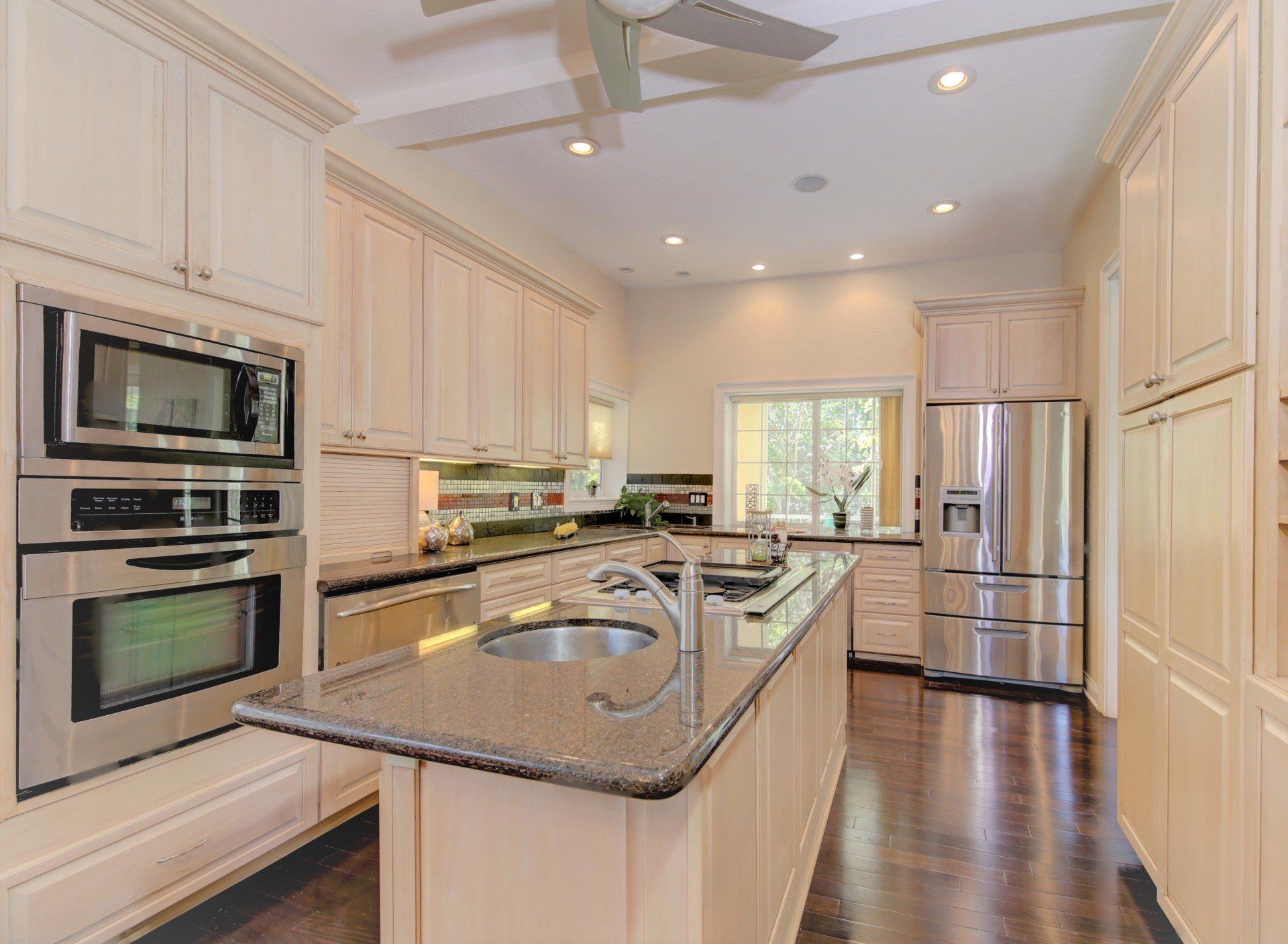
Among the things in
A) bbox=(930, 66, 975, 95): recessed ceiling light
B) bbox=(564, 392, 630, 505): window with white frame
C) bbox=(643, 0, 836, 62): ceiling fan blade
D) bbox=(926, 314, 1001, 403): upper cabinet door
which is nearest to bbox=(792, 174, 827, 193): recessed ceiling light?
bbox=(930, 66, 975, 95): recessed ceiling light

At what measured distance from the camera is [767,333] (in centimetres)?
557

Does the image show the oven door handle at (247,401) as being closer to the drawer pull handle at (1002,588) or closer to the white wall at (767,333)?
the white wall at (767,333)

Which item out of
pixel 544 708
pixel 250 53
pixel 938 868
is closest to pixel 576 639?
pixel 544 708

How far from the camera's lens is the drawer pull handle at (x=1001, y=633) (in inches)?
166

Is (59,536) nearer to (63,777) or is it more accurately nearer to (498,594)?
(63,777)

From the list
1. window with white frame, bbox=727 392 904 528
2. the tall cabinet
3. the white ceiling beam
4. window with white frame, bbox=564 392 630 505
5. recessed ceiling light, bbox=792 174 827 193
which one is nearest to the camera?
the tall cabinet

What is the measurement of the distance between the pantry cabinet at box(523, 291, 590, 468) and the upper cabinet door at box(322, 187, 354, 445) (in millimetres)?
1367

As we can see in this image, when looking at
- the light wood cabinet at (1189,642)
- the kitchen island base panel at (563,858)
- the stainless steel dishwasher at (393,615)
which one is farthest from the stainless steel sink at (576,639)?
the light wood cabinet at (1189,642)

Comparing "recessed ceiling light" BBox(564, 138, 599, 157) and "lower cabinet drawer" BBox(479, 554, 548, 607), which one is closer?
"lower cabinet drawer" BBox(479, 554, 548, 607)

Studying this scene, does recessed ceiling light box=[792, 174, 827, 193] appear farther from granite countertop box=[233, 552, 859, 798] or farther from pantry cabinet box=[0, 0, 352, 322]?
granite countertop box=[233, 552, 859, 798]

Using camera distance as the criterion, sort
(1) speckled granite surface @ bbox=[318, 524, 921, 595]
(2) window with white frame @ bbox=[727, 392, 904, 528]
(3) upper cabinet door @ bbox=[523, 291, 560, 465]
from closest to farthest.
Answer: (1) speckled granite surface @ bbox=[318, 524, 921, 595] → (3) upper cabinet door @ bbox=[523, 291, 560, 465] → (2) window with white frame @ bbox=[727, 392, 904, 528]

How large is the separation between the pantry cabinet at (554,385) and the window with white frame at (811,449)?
1670mm

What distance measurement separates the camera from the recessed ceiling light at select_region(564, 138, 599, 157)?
3.30m

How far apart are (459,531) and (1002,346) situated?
3.77 meters
